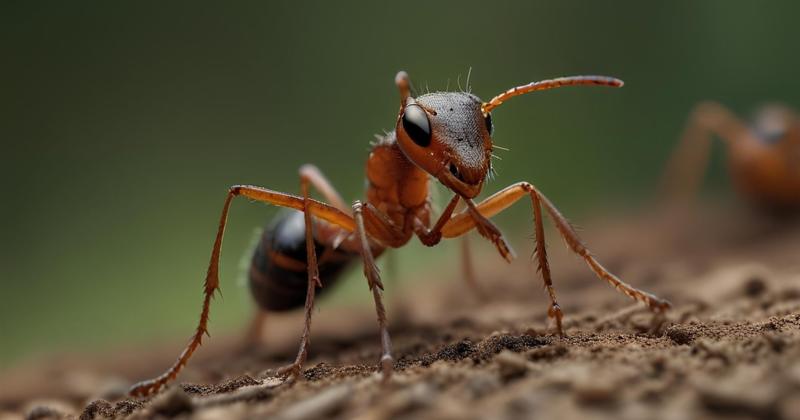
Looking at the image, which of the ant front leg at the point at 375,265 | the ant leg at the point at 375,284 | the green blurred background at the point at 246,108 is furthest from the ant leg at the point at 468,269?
the green blurred background at the point at 246,108

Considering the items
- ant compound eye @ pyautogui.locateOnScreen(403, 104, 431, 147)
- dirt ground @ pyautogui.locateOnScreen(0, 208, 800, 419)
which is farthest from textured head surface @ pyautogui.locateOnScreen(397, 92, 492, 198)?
dirt ground @ pyautogui.locateOnScreen(0, 208, 800, 419)

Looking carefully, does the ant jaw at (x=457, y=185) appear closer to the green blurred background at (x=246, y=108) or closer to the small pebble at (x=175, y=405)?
the small pebble at (x=175, y=405)

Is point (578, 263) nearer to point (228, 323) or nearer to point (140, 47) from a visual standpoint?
point (228, 323)

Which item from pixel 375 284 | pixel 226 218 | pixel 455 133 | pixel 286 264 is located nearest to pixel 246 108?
pixel 286 264

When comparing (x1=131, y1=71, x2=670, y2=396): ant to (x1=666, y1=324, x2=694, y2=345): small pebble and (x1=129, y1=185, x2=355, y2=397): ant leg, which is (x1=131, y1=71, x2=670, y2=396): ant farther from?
(x1=666, y1=324, x2=694, y2=345): small pebble

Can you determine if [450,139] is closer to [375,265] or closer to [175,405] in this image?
[375,265]
